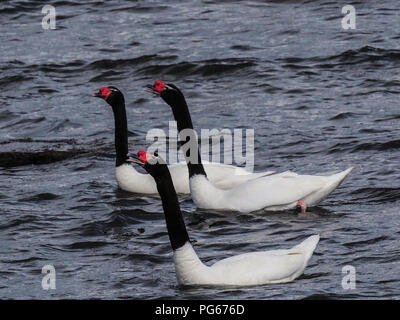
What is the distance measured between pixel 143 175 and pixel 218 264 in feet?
15.1

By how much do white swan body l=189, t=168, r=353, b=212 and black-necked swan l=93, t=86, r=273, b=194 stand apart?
1.94ft

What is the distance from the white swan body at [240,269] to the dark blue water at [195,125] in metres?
0.10

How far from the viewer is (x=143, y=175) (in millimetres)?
15156

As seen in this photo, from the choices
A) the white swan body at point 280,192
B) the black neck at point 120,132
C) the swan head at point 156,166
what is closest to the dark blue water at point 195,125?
the white swan body at point 280,192

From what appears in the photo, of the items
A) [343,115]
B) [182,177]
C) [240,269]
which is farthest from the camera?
[343,115]

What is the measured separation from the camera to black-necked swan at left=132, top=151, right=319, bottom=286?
10523 mm

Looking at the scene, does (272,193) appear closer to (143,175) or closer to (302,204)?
(302,204)

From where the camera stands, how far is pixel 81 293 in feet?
35.8

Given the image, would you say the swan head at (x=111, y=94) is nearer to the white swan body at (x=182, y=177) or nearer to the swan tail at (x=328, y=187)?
the white swan body at (x=182, y=177)

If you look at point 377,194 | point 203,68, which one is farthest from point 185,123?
point 203,68

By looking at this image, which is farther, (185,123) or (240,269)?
(185,123)

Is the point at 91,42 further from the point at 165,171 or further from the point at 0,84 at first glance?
the point at 165,171

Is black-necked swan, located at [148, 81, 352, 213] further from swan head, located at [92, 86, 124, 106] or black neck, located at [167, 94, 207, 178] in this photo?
swan head, located at [92, 86, 124, 106]

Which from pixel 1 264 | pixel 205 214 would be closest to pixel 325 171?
pixel 205 214
